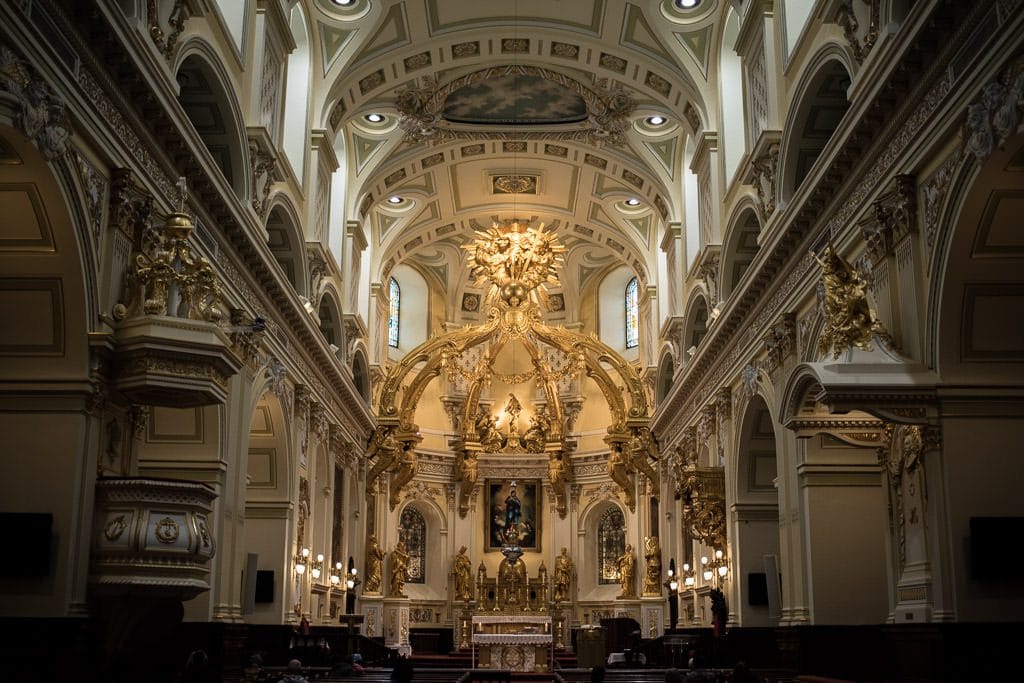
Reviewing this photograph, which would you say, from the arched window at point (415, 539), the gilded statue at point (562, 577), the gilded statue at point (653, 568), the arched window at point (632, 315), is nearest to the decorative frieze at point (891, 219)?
the gilded statue at point (653, 568)

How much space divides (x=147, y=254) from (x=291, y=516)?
9.72m

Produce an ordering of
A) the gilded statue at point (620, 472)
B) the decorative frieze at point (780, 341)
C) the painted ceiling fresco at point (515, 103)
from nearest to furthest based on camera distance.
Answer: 1. the decorative frieze at point (780, 341)
2. the painted ceiling fresco at point (515, 103)
3. the gilded statue at point (620, 472)

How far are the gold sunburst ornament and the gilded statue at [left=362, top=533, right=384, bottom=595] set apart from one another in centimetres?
873

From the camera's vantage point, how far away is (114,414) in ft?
42.8

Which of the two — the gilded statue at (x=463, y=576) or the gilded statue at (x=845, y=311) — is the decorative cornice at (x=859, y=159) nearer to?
the gilded statue at (x=845, y=311)

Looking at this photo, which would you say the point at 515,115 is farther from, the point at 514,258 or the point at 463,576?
the point at 463,576

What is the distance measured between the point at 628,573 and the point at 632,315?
9.10 metres

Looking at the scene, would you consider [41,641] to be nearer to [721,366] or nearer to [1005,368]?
[1005,368]

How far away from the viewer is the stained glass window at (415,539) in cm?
3853

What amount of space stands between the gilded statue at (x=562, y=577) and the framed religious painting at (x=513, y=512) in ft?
4.45

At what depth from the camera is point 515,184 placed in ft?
110

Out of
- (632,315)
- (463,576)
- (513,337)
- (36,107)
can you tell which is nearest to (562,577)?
(463,576)

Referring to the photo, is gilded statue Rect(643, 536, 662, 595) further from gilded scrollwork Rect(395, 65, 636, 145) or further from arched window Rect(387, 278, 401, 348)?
gilded scrollwork Rect(395, 65, 636, 145)

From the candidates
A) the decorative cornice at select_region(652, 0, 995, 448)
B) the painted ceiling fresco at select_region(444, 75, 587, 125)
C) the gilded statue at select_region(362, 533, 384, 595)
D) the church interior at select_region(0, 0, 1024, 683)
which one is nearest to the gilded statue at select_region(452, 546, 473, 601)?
the church interior at select_region(0, 0, 1024, 683)
